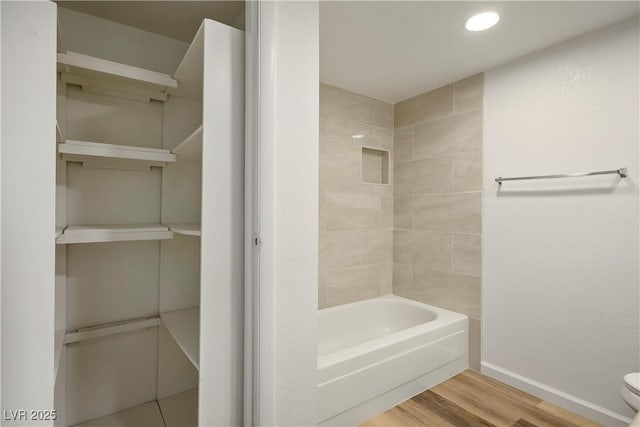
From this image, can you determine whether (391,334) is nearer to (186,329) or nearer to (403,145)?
(186,329)

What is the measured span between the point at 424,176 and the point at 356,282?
3.52 ft

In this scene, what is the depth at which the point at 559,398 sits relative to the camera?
1.89 metres

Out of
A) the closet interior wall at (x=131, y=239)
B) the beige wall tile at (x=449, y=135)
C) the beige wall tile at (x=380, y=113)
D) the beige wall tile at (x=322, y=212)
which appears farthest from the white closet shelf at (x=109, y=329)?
the beige wall tile at (x=449, y=135)

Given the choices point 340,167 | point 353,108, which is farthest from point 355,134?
point 340,167

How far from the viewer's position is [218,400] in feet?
4.09

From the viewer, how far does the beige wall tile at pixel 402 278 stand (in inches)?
110

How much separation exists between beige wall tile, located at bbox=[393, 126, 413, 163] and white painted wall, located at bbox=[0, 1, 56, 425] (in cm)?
243

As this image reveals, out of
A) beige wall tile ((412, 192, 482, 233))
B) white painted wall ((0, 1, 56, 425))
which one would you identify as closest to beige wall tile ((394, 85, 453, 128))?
beige wall tile ((412, 192, 482, 233))

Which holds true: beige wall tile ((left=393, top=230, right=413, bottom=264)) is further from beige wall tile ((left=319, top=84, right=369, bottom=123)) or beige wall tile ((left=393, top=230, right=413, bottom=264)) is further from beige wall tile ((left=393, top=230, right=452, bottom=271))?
beige wall tile ((left=319, top=84, right=369, bottom=123))

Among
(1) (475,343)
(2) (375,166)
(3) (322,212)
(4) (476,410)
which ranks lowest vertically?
(4) (476,410)

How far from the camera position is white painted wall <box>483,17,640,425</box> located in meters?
1.66

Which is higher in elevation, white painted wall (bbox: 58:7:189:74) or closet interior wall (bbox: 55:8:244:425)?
white painted wall (bbox: 58:7:189:74)

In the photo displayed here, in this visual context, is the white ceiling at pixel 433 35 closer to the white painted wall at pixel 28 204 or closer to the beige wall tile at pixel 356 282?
the white painted wall at pixel 28 204

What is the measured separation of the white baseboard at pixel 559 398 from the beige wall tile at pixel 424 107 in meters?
1.94
